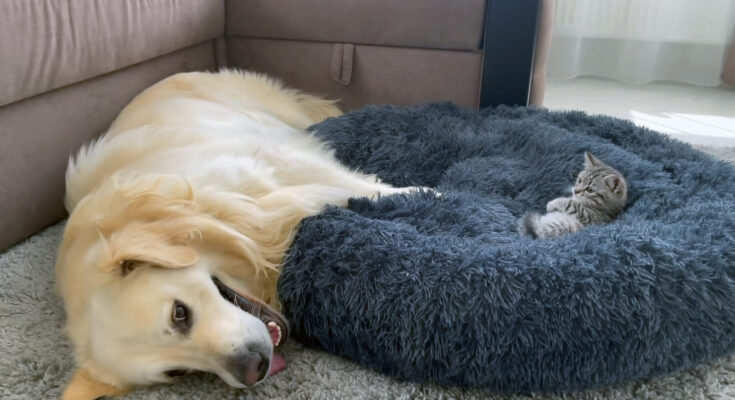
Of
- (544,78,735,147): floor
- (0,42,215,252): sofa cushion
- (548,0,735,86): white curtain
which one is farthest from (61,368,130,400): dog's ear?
(548,0,735,86): white curtain

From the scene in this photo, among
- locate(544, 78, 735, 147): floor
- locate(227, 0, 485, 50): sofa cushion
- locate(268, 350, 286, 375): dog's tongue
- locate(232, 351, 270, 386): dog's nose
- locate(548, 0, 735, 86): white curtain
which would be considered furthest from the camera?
locate(548, 0, 735, 86): white curtain

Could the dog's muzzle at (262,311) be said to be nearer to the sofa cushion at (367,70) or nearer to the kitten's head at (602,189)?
the kitten's head at (602,189)

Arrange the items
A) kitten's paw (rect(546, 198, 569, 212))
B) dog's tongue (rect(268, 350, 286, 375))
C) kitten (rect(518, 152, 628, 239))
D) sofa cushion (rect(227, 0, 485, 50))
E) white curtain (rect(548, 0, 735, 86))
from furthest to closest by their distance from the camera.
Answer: white curtain (rect(548, 0, 735, 86)) < sofa cushion (rect(227, 0, 485, 50)) < kitten's paw (rect(546, 198, 569, 212)) < kitten (rect(518, 152, 628, 239)) < dog's tongue (rect(268, 350, 286, 375))

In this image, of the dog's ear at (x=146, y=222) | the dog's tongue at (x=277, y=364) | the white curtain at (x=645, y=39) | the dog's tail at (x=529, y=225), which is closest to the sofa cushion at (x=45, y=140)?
the dog's ear at (x=146, y=222)

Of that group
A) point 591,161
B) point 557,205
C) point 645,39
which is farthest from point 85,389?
point 645,39

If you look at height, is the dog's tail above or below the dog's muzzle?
above

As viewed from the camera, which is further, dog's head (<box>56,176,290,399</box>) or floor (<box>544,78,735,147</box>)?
floor (<box>544,78,735,147</box>)

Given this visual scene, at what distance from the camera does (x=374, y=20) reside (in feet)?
7.63

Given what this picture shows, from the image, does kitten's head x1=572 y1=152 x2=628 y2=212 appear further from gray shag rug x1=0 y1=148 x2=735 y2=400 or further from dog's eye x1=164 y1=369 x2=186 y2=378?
dog's eye x1=164 y1=369 x2=186 y2=378

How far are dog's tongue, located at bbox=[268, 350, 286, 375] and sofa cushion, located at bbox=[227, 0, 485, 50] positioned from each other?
1.43 metres

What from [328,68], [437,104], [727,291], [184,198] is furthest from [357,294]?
[328,68]

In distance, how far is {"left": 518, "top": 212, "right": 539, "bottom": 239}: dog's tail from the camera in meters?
1.58

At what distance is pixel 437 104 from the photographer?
2.27m

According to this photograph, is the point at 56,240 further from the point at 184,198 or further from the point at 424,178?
the point at 424,178
